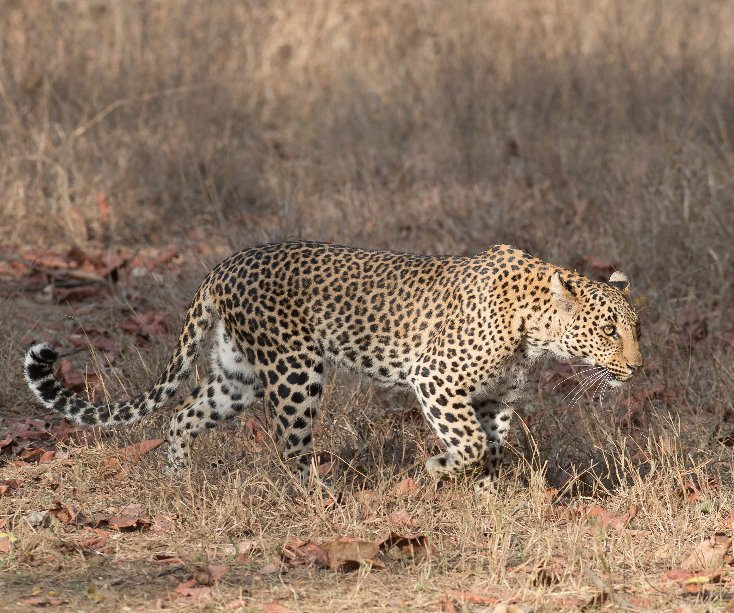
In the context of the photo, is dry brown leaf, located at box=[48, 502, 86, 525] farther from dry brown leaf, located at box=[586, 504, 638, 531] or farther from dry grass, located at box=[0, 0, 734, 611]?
dry brown leaf, located at box=[586, 504, 638, 531]

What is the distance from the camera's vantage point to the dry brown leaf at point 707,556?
5160 mm

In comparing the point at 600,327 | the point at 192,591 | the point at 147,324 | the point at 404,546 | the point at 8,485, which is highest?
the point at 600,327

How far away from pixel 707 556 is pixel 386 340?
1872 mm

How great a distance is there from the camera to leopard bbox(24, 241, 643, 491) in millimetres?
5961

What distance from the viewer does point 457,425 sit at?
599 cm


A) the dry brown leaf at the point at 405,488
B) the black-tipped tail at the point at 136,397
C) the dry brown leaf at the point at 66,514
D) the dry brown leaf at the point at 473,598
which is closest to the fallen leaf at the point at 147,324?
the black-tipped tail at the point at 136,397

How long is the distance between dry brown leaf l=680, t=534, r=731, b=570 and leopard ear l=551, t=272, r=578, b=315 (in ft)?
3.95

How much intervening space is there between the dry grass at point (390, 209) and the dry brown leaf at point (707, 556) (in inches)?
4.3

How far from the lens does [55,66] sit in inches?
462

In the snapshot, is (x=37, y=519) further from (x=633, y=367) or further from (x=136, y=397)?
(x=633, y=367)

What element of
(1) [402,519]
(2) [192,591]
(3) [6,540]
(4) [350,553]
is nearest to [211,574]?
(2) [192,591]

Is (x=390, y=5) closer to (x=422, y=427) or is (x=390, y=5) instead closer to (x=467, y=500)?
(x=422, y=427)

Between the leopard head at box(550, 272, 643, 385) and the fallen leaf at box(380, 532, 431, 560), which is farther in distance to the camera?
the leopard head at box(550, 272, 643, 385)

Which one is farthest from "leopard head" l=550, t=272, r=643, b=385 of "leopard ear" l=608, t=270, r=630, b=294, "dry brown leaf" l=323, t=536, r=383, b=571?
"dry brown leaf" l=323, t=536, r=383, b=571
